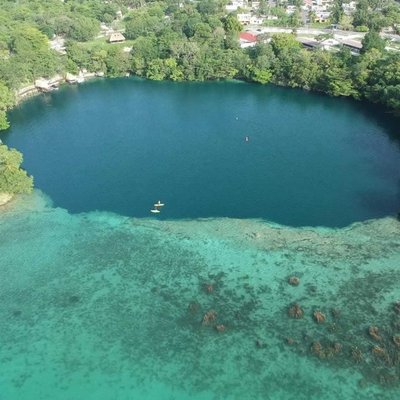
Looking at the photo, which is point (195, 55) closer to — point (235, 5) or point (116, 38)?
point (116, 38)

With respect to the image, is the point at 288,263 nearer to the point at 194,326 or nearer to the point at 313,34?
the point at 194,326

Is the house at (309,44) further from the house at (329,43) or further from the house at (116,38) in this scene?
the house at (116,38)

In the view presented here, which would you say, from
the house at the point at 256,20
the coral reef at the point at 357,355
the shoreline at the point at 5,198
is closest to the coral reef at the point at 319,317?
the coral reef at the point at 357,355

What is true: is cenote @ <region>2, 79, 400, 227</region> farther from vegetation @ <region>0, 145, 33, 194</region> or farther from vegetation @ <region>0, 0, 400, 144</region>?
vegetation @ <region>0, 0, 400, 144</region>

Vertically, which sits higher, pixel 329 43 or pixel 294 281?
pixel 329 43

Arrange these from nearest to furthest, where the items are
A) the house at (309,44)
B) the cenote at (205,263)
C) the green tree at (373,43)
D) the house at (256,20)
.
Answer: the cenote at (205,263) < the green tree at (373,43) < the house at (309,44) < the house at (256,20)

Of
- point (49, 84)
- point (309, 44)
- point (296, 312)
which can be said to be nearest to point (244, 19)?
point (309, 44)
